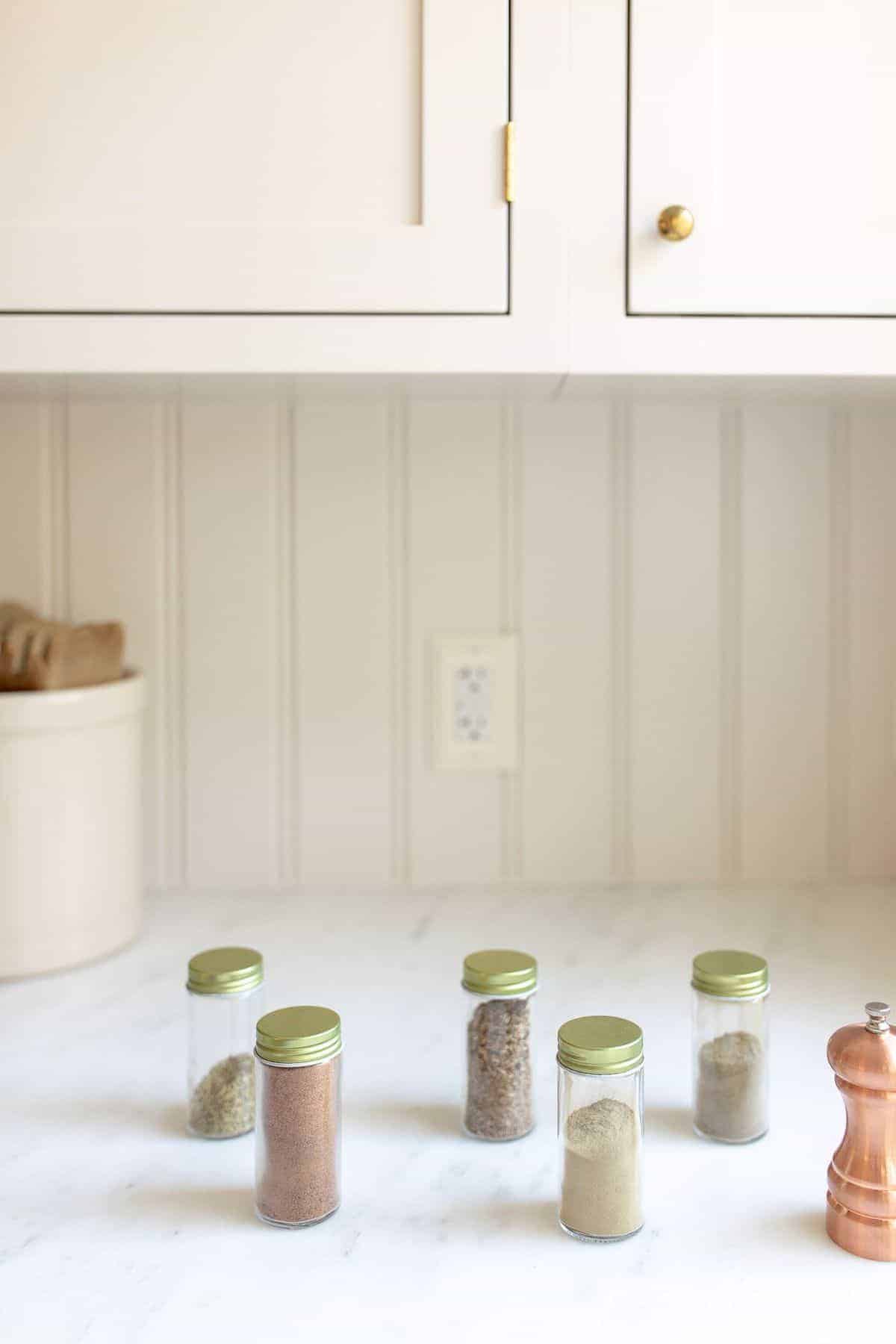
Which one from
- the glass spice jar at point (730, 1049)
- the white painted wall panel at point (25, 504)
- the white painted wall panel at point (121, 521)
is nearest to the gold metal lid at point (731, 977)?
the glass spice jar at point (730, 1049)

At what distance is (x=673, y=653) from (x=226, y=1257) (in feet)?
2.74

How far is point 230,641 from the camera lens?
4.27 ft

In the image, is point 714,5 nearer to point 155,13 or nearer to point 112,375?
point 155,13

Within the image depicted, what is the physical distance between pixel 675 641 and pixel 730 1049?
1.97 ft

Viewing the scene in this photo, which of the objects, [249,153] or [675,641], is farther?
[675,641]

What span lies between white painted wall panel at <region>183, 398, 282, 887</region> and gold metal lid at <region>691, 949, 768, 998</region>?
0.62 m

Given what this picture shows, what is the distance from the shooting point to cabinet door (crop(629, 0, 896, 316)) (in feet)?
2.96

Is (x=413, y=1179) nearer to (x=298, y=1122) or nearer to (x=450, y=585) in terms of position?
(x=298, y=1122)

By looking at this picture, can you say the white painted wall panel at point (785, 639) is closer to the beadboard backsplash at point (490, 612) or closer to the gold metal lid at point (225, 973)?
the beadboard backsplash at point (490, 612)

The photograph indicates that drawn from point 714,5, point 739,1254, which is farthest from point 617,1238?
point 714,5

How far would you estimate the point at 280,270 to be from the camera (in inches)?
35.3

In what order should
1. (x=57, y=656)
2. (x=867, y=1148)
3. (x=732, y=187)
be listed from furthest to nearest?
(x=57, y=656)
(x=732, y=187)
(x=867, y=1148)

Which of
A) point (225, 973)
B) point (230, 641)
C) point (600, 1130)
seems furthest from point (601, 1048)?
point (230, 641)

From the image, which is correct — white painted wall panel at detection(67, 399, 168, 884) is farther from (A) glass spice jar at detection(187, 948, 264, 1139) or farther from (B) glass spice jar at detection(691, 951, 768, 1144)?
(B) glass spice jar at detection(691, 951, 768, 1144)
